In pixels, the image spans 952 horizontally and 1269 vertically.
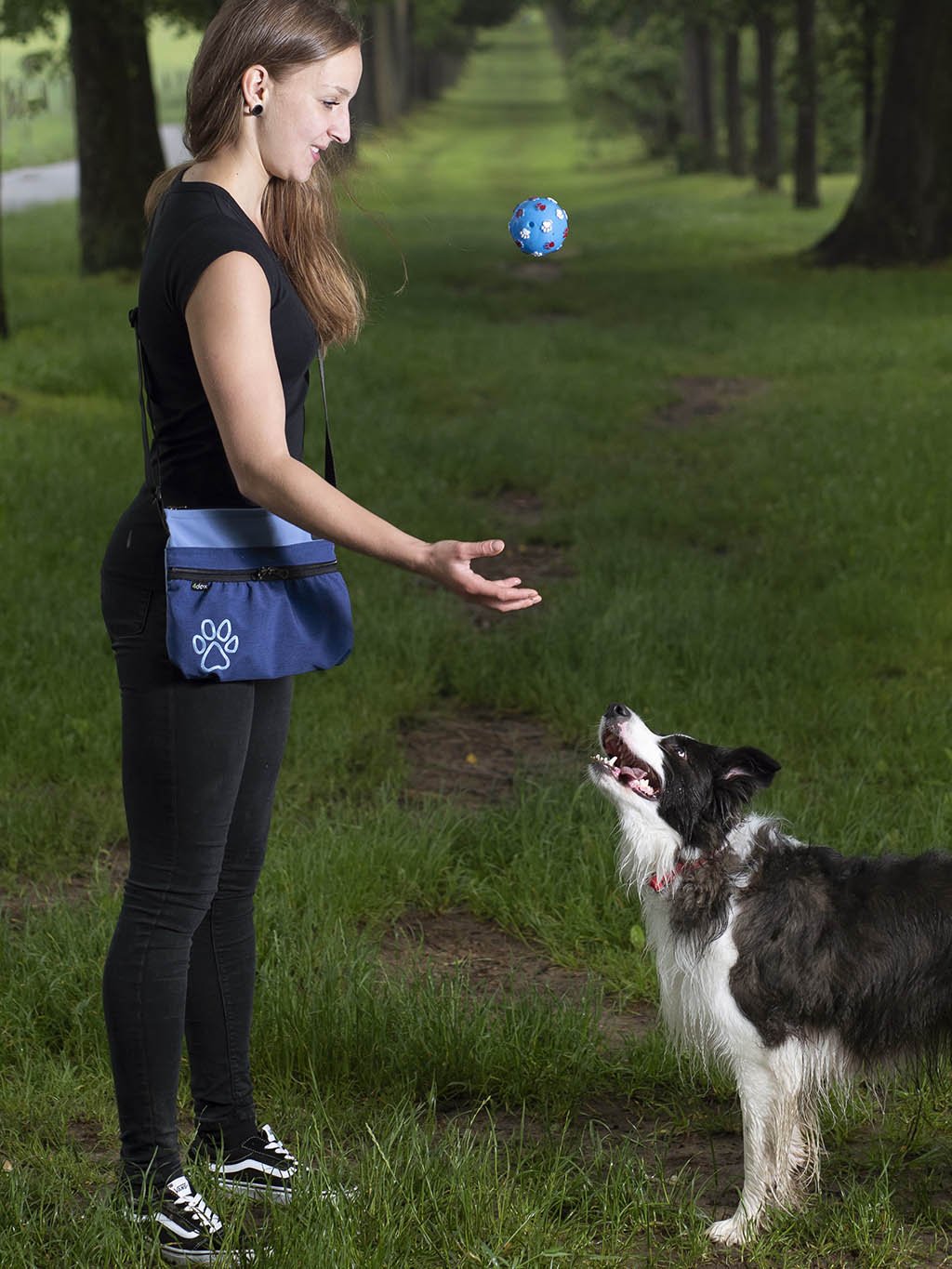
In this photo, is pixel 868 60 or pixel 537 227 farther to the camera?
pixel 868 60

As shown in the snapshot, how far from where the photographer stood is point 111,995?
118 inches

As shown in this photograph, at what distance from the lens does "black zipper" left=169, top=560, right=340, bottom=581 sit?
2.84 meters

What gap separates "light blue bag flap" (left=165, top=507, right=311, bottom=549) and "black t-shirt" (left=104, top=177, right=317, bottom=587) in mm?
23

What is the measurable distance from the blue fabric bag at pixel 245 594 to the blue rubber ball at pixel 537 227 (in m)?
1.26

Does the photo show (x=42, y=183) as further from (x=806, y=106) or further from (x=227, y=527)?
(x=227, y=527)

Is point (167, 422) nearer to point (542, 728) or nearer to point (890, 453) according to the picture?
point (542, 728)

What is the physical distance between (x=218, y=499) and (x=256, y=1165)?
1.58 meters

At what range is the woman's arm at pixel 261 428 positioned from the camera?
2.61 meters

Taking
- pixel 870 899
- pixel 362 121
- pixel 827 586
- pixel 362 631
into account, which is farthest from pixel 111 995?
pixel 827 586

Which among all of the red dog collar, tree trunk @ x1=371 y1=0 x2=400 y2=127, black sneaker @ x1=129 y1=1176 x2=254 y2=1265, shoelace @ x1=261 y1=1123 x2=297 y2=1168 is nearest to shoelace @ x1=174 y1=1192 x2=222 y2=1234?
black sneaker @ x1=129 y1=1176 x2=254 y2=1265

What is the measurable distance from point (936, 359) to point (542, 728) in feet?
28.8

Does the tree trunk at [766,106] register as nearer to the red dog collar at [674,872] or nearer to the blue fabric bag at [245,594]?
the red dog collar at [674,872]

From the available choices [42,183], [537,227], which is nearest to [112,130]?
[537,227]

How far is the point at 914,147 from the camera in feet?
64.7
